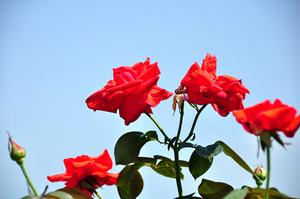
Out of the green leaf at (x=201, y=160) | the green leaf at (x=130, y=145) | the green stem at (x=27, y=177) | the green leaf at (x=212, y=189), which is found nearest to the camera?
the green stem at (x=27, y=177)

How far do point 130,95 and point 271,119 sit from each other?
0.63 metres

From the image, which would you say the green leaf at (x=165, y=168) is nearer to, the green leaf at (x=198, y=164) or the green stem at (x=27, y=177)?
the green leaf at (x=198, y=164)

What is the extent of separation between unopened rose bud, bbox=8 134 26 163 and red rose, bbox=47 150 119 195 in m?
0.30

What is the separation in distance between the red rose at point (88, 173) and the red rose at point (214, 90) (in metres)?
0.42

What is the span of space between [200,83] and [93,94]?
0.39 m

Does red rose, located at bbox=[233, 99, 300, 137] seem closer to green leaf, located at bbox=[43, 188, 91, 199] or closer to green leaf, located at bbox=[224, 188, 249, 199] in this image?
green leaf, located at bbox=[224, 188, 249, 199]

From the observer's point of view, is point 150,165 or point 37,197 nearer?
point 37,197

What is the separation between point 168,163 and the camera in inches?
79.6

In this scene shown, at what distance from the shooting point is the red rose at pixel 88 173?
2.02 meters

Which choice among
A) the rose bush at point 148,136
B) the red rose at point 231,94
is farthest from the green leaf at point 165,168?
the red rose at point 231,94

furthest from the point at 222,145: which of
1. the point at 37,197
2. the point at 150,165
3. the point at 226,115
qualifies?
the point at 37,197

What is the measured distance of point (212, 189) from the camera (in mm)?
1812

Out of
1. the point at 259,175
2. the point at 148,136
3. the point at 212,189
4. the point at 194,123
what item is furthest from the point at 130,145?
the point at 259,175

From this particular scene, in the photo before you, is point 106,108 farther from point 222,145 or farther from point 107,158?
point 222,145
